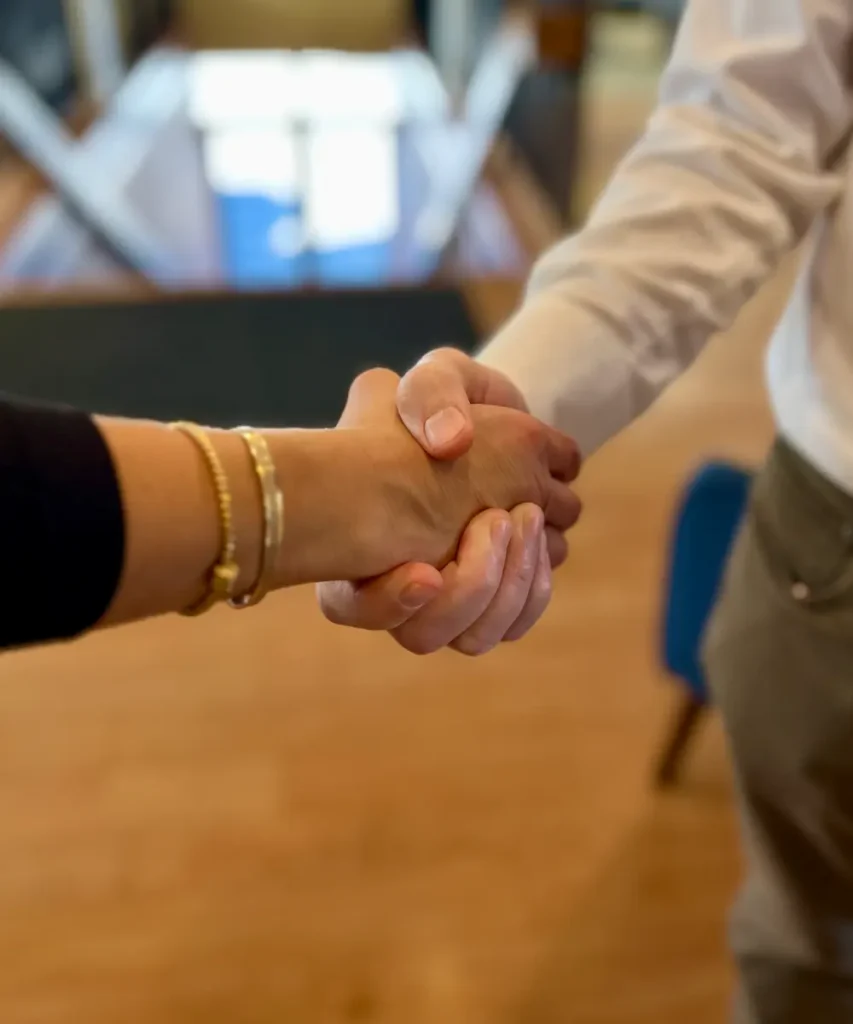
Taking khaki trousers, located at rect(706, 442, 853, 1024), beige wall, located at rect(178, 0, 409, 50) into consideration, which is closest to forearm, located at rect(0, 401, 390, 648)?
khaki trousers, located at rect(706, 442, 853, 1024)

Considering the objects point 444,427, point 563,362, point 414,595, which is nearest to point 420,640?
point 414,595

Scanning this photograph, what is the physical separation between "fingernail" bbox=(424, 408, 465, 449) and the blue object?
0.72 m

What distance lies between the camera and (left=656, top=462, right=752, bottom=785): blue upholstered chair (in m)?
1.34

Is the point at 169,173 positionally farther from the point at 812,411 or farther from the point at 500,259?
the point at 812,411

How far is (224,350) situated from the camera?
2.66 metres

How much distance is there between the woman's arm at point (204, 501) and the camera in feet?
1.61

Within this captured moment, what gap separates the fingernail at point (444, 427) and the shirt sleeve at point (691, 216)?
118mm

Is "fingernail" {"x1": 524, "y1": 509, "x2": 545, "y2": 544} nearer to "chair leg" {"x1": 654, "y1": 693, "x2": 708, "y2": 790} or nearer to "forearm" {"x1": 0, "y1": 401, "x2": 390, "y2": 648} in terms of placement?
"forearm" {"x1": 0, "y1": 401, "x2": 390, "y2": 648}

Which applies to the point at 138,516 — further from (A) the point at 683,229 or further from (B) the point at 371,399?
(A) the point at 683,229

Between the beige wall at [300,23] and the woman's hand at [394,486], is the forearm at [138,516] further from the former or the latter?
the beige wall at [300,23]

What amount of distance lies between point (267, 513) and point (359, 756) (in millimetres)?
1168

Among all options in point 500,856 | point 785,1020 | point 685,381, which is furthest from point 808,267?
point 685,381

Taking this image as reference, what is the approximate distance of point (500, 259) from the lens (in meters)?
3.28

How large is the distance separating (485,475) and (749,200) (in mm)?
299
